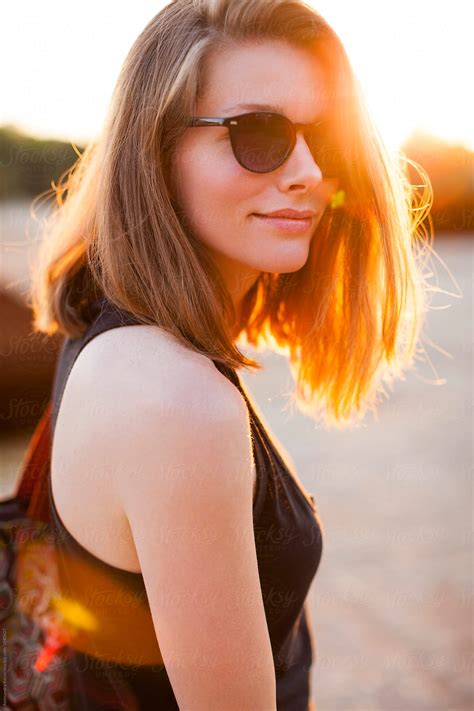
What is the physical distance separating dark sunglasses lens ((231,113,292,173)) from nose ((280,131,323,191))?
5cm

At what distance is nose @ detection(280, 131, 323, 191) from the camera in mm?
1648

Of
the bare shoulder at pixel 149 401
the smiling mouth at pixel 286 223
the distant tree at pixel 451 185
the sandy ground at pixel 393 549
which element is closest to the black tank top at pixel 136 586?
the bare shoulder at pixel 149 401

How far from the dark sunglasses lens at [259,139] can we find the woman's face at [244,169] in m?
0.02

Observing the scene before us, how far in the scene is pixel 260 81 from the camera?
1.58m

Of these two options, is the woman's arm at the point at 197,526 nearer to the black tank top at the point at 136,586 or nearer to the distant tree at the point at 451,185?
the black tank top at the point at 136,586

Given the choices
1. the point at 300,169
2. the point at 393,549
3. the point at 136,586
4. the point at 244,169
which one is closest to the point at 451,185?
the point at 393,549

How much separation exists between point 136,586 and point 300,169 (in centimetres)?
100

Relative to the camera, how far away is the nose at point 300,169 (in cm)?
165

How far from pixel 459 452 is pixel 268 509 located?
4.66 m

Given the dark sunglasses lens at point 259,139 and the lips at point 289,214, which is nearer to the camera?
the dark sunglasses lens at point 259,139

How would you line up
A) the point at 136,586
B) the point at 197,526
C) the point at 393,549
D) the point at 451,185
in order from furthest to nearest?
the point at 451,185, the point at 393,549, the point at 136,586, the point at 197,526

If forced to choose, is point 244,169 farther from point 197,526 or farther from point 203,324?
point 197,526

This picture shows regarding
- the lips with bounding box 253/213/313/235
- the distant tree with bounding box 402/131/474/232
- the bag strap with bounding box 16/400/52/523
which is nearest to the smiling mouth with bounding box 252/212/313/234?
the lips with bounding box 253/213/313/235

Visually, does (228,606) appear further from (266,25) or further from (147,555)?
(266,25)
